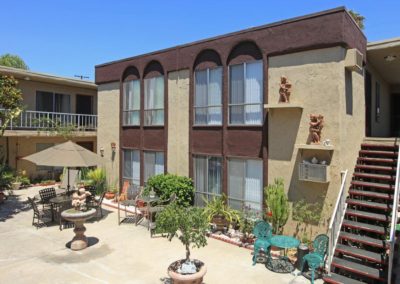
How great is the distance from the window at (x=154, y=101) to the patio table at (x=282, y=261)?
8.76 m

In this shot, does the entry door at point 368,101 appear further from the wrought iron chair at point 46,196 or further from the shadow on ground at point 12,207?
the shadow on ground at point 12,207

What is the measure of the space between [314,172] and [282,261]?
2.98 meters

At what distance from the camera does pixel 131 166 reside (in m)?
18.1

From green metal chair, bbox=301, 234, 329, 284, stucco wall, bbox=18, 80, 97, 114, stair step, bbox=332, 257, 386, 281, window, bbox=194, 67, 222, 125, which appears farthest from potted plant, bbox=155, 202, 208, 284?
stucco wall, bbox=18, 80, 97, 114

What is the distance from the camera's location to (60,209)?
46.4 feet

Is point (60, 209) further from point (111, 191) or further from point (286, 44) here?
point (286, 44)

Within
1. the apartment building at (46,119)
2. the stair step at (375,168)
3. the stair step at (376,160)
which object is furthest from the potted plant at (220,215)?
the apartment building at (46,119)

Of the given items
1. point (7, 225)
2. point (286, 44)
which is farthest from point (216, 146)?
point (7, 225)

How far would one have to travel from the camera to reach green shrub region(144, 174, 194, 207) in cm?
1413

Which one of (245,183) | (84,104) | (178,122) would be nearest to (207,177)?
(245,183)

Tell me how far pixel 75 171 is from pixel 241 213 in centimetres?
1158

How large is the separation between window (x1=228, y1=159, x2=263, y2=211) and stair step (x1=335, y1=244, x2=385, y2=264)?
3.86 meters

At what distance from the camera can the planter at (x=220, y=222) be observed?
12.7 m

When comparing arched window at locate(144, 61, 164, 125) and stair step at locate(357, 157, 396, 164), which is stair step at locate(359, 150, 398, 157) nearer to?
stair step at locate(357, 157, 396, 164)
